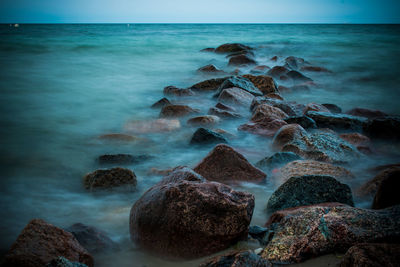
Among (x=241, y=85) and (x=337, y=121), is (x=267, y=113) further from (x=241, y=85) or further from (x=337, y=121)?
(x=241, y=85)

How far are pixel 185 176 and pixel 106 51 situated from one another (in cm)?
A: 1648

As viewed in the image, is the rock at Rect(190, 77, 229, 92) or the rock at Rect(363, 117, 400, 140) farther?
the rock at Rect(190, 77, 229, 92)

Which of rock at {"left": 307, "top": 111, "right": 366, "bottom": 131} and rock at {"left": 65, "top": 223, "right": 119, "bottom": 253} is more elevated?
rock at {"left": 307, "top": 111, "right": 366, "bottom": 131}

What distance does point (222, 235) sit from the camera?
2.13m

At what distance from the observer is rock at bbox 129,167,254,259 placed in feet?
6.86

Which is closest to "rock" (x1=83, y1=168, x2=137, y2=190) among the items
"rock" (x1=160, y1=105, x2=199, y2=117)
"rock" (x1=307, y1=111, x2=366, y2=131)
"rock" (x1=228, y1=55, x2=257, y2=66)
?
"rock" (x1=160, y1=105, x2=199, y2=117)

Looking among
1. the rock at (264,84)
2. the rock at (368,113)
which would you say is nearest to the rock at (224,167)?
the rock at (368,113)

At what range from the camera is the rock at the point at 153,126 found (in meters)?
5.37

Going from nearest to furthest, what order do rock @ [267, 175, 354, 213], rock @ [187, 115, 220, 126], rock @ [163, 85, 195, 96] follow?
1. rock @ [267, 175, 354, 213]
2. rock @ [187, 115, 220, 126]
3. rock @ [163, 85, 195, 96]

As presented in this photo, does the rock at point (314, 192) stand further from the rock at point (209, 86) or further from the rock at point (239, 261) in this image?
the rock at point (209, 86)

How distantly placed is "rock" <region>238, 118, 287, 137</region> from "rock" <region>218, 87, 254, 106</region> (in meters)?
1.45

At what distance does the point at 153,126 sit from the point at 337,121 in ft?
10.1

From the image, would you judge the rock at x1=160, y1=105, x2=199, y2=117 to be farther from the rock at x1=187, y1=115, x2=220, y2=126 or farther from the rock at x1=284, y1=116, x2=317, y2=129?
the rock at x1=284, y1=116, x2=317, y2=129

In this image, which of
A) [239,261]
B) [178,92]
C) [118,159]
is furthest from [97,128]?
[239,261]
